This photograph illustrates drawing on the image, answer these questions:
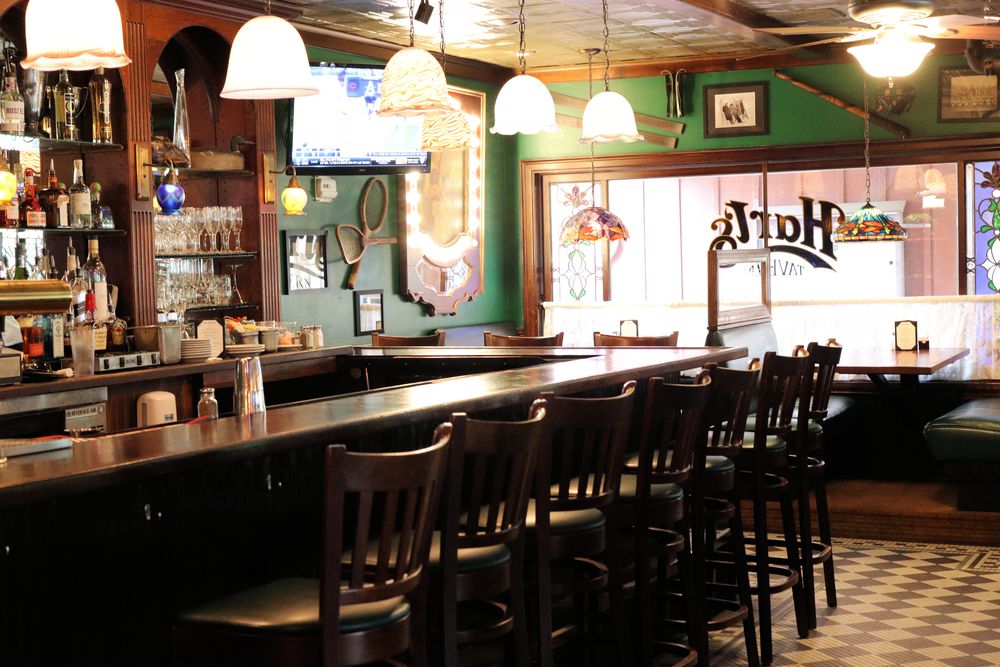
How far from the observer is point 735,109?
909 centimetres

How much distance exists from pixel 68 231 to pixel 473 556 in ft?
11.4

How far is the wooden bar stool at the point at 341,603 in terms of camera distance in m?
2.28

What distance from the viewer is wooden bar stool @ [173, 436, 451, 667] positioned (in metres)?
2.28

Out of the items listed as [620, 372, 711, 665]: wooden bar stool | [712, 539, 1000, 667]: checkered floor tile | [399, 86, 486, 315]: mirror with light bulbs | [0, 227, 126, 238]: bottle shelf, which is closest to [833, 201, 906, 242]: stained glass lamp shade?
[712, 539, 1000, 667]: checkered floor tile

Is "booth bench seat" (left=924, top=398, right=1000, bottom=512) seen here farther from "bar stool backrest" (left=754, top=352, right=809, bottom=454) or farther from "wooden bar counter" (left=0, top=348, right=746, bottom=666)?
"wooden bar counter" (left=0, top=348, right=746, bottom=666)

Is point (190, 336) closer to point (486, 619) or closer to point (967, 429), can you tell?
point (486, 619)

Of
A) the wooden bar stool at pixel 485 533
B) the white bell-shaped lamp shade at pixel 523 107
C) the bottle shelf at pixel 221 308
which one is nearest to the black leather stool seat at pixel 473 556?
the wooden bar stool at pixel 485 533

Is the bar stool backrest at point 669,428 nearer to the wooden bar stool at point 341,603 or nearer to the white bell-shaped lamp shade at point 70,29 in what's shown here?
the wooden bar stool at point 341,603

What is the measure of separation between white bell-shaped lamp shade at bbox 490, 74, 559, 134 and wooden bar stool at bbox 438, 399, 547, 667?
196cm

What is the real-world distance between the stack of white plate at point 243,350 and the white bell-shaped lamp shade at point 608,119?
88.0 inches

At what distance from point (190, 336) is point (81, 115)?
Result: 122 centimetres

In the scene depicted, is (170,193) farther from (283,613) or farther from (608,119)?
(283,613)

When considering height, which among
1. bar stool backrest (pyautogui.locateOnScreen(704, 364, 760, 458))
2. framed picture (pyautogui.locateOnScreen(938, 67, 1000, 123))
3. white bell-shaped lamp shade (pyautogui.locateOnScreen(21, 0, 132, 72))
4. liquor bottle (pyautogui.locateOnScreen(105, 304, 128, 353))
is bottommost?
bar stool backrest (pyautogui.locateOnScreen(704, 364, 760, 458))

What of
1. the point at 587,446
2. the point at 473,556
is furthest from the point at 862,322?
the point at 473,556
